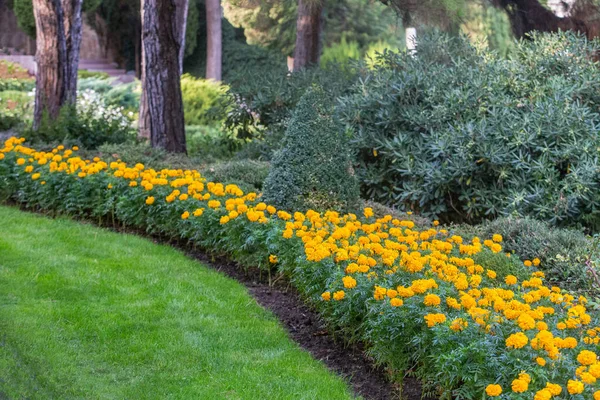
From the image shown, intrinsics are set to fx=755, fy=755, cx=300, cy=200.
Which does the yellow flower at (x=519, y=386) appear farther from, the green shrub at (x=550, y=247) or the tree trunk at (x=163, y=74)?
the tree trunk at (x=163, y=74)

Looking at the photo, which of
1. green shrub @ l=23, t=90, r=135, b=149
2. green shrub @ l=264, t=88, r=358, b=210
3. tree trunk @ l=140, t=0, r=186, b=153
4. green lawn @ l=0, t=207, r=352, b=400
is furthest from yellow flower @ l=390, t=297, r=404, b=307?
green shrub @ l=23, t=90, r=135, b=149

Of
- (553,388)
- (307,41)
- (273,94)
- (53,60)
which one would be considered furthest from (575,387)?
(307,41)

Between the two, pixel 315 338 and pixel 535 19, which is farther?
pixel 535 19

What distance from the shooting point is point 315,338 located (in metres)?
4.97

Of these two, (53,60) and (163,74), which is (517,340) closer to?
(163,74)

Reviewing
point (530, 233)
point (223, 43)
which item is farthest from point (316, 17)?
point (223, 43)

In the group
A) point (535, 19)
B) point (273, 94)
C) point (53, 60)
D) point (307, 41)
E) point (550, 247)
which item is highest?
point (535, 19)

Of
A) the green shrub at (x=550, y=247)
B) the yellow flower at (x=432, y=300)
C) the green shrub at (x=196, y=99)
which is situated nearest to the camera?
the yellow flower at (x=432, y=300)

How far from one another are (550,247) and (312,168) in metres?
2.09

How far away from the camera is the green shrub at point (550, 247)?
19.1ft

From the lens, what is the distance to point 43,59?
35.4ft

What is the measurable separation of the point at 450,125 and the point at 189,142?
Result: 648 cm

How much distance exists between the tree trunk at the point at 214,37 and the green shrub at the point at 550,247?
65.3 ft

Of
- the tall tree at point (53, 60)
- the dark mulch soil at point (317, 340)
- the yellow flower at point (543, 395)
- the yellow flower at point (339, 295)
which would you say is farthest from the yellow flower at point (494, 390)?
the tall tree at point (53, 60)
